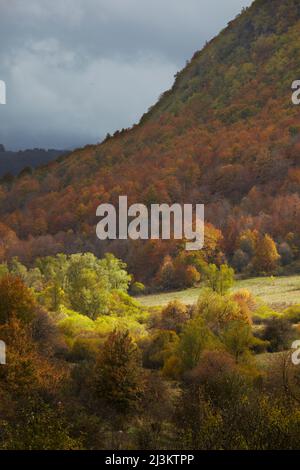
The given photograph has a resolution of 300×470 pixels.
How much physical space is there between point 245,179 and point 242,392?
103m

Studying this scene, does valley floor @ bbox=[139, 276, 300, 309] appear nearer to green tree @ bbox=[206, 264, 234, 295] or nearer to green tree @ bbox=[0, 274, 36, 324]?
green tree @ bbox=[206, 264, 234, 295]

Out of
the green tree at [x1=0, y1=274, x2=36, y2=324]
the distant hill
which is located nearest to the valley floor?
the distant hill

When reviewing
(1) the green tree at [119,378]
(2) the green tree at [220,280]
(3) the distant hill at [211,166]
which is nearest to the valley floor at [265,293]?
(2) the green tree at [220,280]

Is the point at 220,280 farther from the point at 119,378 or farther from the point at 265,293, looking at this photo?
the point at 119,378

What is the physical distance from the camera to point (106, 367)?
3391 cm

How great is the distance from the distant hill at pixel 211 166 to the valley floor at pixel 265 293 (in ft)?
31.7

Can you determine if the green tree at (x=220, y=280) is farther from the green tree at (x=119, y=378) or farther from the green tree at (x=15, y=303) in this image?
the green tree at (x=119, y=378)

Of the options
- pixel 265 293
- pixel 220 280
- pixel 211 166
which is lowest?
pixel 265 293

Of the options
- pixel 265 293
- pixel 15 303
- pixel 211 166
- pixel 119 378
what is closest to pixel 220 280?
pixel 265 293

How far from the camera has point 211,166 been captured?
144 m

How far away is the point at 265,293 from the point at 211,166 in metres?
73.4

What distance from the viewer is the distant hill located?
4304 inches

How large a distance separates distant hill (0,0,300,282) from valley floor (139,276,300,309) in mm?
9665
